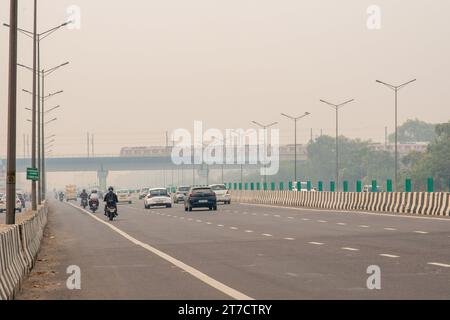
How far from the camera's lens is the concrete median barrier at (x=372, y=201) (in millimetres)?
46303

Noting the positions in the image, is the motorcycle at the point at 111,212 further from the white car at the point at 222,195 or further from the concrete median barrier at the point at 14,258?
the white car at the point at 222,195

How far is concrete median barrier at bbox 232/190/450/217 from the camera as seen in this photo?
4630 centimetres

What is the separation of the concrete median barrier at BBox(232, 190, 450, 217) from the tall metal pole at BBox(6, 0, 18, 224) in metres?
21.9

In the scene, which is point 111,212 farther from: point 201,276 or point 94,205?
point 201,276

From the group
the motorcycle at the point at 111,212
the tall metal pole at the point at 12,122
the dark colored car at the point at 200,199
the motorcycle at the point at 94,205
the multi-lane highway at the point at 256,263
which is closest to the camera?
the multi-lane highway at the point at 256,263

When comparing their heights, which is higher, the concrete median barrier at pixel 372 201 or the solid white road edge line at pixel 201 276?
the concrete median barrier at pixel 372 201

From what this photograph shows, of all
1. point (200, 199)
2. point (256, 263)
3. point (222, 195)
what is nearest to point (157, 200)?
point (222, 195)

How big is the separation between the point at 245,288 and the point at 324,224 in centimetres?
2385

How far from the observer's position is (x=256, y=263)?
21.3 meters

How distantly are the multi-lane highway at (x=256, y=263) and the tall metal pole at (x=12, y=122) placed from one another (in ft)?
4.80

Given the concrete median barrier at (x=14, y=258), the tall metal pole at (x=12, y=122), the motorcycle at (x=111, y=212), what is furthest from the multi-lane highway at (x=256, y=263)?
the motorcycle at (x=111, y=212)

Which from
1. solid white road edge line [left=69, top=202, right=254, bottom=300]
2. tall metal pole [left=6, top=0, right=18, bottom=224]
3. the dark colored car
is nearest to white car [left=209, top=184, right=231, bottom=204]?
the dark colored car
